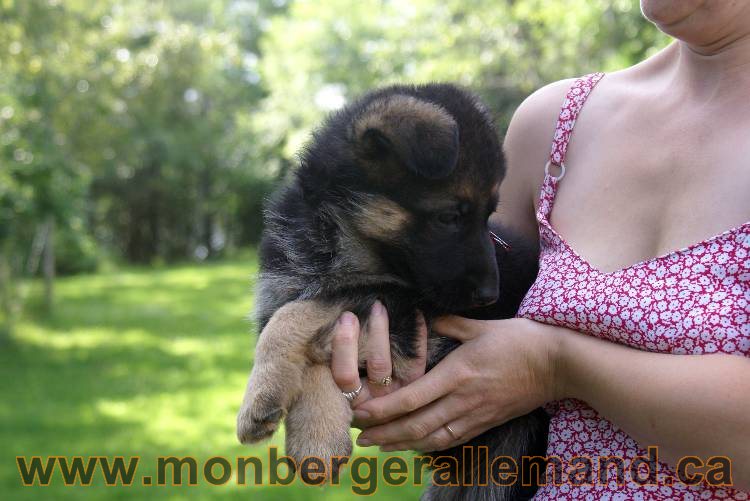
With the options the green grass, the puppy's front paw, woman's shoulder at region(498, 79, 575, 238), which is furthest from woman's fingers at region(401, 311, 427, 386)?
the green grass

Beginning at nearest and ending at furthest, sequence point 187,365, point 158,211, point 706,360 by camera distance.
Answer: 1. point 706,360
2. point 187,365
3. point 158,211

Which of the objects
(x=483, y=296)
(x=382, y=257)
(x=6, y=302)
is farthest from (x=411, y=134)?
(x=6, y=302)

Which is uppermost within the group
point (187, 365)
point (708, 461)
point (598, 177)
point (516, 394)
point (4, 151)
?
point (4, 151)

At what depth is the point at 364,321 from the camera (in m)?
2.15

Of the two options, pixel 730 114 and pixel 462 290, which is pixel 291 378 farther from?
→ pixel 730 114

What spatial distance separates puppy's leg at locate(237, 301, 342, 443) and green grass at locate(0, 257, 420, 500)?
61 centimetres

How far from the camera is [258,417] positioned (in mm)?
2008

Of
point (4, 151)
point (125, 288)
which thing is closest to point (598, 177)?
point (4, 151)

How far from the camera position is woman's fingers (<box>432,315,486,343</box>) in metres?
2.08

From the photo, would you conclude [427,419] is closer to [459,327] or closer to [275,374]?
[459,327]

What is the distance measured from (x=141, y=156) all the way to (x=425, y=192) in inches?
916

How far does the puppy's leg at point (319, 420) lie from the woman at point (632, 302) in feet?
0.18

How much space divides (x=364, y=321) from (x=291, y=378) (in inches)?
10.6

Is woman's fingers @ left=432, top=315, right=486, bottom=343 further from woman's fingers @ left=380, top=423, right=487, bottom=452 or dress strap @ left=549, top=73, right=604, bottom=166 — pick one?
dress strap @ left=549, top=73, right=604, bottom=166
